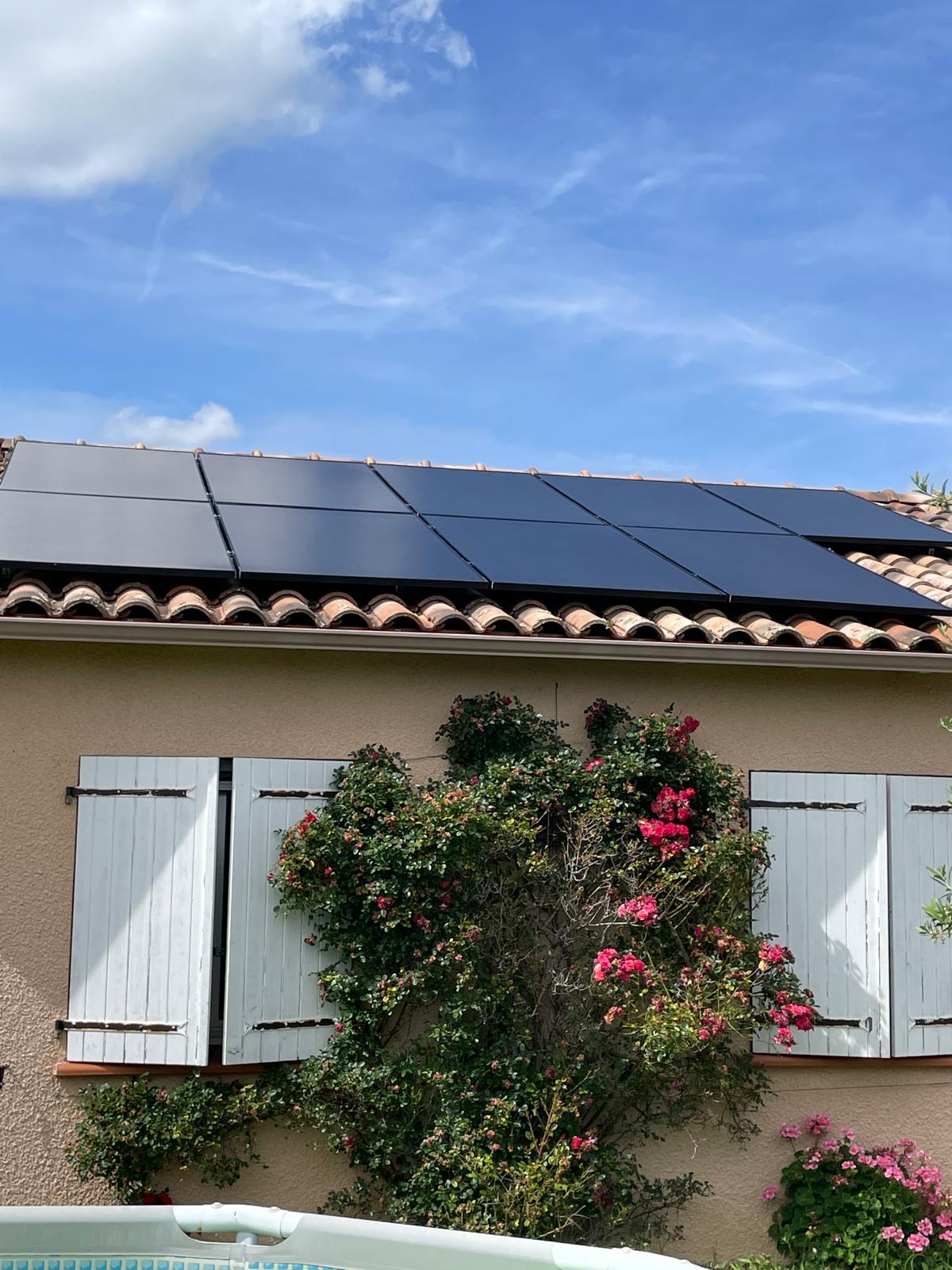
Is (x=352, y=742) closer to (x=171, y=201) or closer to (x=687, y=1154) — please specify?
(x=687, y=1154)

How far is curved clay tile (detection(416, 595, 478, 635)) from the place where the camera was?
261 inches

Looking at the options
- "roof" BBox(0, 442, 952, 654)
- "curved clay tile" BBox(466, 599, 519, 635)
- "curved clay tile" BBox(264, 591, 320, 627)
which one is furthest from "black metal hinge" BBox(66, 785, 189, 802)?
"curved clay tile" BBox(466, 599, 519, 635)

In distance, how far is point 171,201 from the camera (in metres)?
12.4

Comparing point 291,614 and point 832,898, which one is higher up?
point 291,614

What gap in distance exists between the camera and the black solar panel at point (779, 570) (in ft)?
24.5

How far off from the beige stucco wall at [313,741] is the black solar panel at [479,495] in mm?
1839

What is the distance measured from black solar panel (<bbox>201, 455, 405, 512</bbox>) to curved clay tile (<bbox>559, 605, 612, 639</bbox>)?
1.90 metres

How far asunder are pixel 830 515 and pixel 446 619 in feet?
14.9

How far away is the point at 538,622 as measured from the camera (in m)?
6.77

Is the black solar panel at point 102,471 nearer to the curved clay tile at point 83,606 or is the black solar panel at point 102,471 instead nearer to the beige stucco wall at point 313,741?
the curved clay tile at point 83,606

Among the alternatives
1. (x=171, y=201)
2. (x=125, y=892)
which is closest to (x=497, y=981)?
(x=125, y=892)

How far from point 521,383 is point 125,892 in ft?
26.8

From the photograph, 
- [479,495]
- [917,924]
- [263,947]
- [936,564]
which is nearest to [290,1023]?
[263,947]

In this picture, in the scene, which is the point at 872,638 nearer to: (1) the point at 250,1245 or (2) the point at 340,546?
Answer: (2) the point at 340,546
